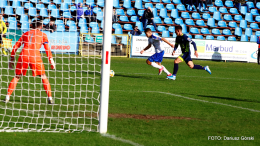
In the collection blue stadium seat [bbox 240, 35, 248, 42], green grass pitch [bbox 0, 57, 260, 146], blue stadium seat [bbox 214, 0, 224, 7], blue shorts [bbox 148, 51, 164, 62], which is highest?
blue stadium seat [bbox 214, 0, 224, 7]

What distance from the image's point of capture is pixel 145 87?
448 inches

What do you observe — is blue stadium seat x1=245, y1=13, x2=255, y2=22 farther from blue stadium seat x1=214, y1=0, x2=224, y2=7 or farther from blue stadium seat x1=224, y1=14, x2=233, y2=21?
blue stadium seat x1=214, y1=0, x2=224, y2=7

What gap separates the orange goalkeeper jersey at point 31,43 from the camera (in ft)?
24.0

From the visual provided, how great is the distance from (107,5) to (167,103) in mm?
3804

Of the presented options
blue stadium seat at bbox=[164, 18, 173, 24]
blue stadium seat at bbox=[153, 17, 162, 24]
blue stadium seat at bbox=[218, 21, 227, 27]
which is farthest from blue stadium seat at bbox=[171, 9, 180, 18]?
blue stadium seat at bbox=[218, 21, 227, 27]

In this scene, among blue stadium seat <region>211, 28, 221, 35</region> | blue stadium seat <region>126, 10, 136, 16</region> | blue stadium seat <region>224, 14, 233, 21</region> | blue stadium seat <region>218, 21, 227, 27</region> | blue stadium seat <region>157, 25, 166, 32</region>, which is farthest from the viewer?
blue stadium seat <region>224, 14, 233, 21</region>

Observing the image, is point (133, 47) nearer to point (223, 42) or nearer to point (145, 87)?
point (223, 42)

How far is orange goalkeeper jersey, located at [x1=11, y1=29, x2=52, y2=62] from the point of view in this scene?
7.33 meters

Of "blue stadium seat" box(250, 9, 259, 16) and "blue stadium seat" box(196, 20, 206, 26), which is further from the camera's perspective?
"blue stadium seat" box(250, 9, 259, 16)

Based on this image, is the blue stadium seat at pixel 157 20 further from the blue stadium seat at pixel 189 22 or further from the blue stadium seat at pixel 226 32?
the blue stadium seat at pixel 226 32

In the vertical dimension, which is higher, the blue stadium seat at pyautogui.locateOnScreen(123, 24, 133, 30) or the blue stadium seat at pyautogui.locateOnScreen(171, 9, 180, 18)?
the blue stadium seat at pyautogui.locateOnScreen(171, 9, 180, 18)

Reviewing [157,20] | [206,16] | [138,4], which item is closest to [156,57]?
[157,20]

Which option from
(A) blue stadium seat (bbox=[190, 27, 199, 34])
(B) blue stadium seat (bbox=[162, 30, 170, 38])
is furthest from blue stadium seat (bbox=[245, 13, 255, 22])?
(B) blue stadium seat (bbox=[162, 30, 170, 38])

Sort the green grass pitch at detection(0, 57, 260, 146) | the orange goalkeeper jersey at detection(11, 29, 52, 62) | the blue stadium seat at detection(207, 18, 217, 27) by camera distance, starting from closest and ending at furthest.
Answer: the green grass pitch at detection(0, 57, 260, 146), the orange goalkeeper jersey at detection(11, 29, 52, 62), the blue stadium seat at detection(207, 18, 217, 27)
